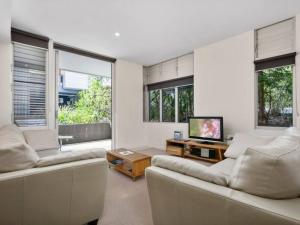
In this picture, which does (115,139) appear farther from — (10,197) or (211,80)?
(10,197)

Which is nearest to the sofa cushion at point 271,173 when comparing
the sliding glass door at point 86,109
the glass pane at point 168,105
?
the glass pane at point 168,105

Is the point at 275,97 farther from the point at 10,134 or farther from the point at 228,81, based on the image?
the point at 10,134

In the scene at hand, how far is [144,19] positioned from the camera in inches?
107

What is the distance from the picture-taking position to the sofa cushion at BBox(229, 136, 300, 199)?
800 mm

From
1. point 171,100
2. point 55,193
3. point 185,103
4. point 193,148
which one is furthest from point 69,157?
point 171,100

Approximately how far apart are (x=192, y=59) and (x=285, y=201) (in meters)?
3.88

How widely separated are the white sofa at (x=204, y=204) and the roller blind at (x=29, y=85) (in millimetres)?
3078

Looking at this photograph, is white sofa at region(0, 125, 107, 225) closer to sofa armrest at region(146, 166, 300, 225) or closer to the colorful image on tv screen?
sofa armrest at region(146, 166, 300, 225)

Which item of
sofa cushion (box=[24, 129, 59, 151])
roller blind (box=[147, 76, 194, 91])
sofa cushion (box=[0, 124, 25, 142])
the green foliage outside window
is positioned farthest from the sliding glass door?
sofa cushion (box=[0, 124, 25, 142])

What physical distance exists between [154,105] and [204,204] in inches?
177

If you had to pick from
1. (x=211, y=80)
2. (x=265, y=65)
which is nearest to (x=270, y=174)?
(x=265, y=65)

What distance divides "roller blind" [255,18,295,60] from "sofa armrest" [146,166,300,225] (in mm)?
2952

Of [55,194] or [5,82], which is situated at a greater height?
[5,82]

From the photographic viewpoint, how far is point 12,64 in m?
3.06
